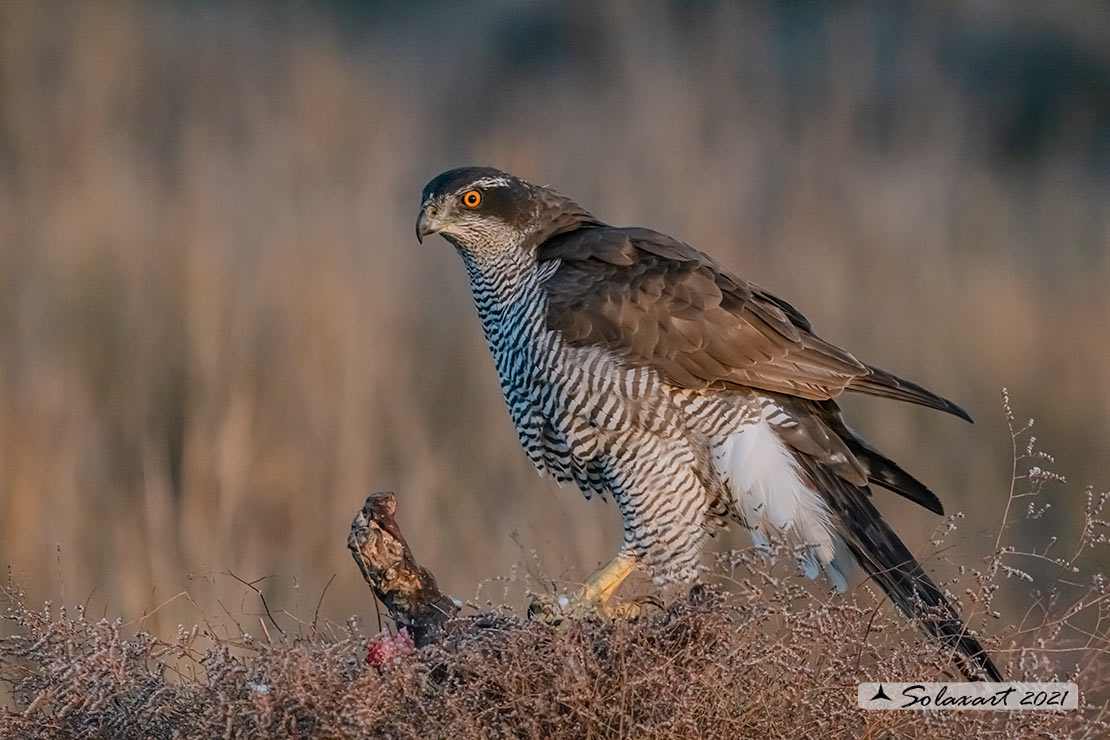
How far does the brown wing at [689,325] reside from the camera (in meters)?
3.83

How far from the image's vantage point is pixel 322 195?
8.14 metres

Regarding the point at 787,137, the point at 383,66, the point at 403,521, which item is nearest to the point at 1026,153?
the point at 787,137

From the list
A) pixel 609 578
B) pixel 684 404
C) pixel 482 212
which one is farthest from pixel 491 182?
pixel 609 578

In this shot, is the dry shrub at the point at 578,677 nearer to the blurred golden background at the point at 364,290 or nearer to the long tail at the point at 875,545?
the long tail at the point at 875,545

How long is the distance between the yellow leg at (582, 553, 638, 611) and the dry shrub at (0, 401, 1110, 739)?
716 millimetres

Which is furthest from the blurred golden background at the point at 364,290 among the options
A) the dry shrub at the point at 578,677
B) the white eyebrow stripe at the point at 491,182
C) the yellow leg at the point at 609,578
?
the dry shrub at the point at 578,677

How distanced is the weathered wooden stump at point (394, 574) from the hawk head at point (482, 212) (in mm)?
1185

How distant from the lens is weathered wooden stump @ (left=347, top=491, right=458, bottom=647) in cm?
308

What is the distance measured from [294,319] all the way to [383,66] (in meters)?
7.05

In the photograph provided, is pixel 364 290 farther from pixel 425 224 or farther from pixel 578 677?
pixel 578 677

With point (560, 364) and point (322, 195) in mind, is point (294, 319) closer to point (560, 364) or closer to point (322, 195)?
point (322, 195)

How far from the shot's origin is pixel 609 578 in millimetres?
3756

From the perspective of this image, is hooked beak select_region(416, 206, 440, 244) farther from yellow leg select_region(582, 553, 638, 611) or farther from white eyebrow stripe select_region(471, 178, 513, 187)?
yellow leg select_region(582, 553, 638, 611)

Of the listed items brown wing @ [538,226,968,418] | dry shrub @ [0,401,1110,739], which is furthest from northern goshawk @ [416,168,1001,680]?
dry shrub @ [0,401,1110,739]
